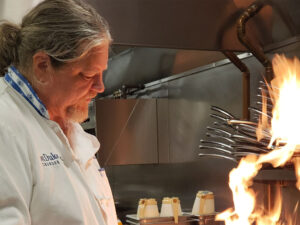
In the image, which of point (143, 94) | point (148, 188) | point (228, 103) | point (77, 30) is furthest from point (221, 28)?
point (148, 188)

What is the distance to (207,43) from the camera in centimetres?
173

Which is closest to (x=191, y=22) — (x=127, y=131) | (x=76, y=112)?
(x=76, y=112)

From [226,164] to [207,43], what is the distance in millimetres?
622

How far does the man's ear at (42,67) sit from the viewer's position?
3.21ft

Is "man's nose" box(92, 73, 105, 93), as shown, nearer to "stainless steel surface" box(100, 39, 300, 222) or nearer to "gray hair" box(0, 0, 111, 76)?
"gray hair" box(0, 0, 111, 76)

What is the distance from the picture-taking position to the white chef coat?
34.4 inches

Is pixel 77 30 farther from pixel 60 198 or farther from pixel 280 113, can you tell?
pixel 280 113

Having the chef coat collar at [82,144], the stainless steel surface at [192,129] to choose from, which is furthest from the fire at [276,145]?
the chef coat collar at [82,144]

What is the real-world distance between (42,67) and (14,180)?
266mm

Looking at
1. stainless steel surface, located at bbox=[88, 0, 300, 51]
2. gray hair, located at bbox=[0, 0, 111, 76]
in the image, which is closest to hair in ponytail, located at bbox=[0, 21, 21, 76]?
gray hair, located at bbox=[0, 0, 111, 76]

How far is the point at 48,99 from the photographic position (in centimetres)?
104

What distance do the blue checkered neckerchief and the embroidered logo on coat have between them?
12 centimetres

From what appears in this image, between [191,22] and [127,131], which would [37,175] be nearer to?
[191,22]

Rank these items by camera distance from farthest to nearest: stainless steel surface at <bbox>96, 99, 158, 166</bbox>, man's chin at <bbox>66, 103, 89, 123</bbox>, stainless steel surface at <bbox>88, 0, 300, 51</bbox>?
stainless steel surface at <bbox>96, 99, 158, 166</bbox> → stainless steel surface at <bbox>88, 0, 300, 51</bbox> → man's chin at <bbox>66, 103, 89, 123</bbox>
